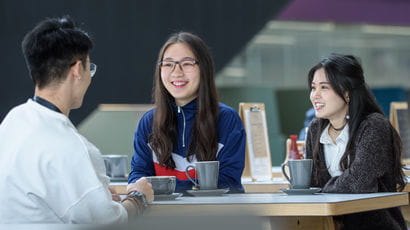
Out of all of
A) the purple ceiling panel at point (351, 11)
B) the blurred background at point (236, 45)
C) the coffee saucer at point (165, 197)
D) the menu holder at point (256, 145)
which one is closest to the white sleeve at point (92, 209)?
the coffee saucer at point (165, 197)

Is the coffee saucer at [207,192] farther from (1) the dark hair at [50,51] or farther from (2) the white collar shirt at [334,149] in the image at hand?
(1) the dark hair at [50,51]

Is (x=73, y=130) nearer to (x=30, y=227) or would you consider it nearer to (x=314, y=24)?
(x=30, y=227)

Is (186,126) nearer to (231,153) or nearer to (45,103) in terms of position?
(231,153)

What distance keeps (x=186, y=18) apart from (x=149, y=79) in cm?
98

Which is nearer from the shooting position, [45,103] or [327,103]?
[45,103]

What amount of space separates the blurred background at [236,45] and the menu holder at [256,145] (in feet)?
6.93

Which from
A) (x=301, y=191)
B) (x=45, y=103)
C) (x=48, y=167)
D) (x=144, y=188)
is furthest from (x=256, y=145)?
(x=48, y=167)

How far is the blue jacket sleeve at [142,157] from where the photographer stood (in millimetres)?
2670

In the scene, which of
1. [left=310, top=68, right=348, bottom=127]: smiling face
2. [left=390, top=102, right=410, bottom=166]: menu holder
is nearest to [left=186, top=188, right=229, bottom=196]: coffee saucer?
[left=310, top=68, right=348, bottom=127]: smiling face

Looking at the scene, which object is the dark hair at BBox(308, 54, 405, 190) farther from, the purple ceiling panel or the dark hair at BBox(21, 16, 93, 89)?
the purple ceiling panel

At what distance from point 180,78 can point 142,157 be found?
315mm

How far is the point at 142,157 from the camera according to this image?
2.68m

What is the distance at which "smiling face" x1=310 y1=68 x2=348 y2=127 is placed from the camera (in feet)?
9.12

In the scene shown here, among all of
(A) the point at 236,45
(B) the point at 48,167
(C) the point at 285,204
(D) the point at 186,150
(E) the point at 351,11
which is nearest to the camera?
(B) the point at 48,167
